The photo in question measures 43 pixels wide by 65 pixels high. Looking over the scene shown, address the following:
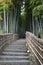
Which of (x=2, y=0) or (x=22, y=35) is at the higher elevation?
(x=2, y=0)

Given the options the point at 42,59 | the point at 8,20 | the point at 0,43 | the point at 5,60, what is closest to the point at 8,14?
the point at 8,20

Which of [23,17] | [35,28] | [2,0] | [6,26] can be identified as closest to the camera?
[2,0]

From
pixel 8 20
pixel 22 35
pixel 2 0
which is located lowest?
pixel 22 35

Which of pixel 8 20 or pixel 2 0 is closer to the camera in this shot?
pixel 2 0

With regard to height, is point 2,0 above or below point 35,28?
above

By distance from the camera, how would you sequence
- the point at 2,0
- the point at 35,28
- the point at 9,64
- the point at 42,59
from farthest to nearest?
the point at 35,28
the point at 2,0
the point at 9,64
the point at 42,59

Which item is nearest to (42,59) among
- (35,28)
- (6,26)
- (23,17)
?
(6,26)

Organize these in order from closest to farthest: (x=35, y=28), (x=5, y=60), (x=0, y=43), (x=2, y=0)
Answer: (x=5, y=60) → (x=0, y=43) → (x=2, y=0) → (x=35, y=28)

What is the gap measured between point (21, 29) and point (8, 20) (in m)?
15.6

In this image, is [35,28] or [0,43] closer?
[0,43]

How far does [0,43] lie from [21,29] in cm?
3218

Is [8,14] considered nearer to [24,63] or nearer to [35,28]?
[35,28]

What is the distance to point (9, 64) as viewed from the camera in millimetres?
8906

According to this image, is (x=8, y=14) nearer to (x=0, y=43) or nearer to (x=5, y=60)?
(x=0, y=43)
